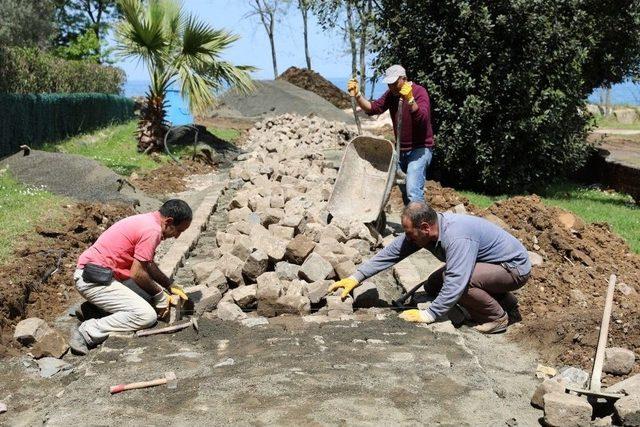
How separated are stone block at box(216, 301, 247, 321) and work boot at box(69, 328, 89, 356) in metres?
1.00

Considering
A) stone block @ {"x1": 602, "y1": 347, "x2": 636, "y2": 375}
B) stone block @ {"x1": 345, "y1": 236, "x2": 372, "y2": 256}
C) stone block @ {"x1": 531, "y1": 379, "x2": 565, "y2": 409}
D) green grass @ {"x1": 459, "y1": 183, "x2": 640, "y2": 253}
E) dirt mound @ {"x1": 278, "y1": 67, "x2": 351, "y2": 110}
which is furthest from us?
dirt mound @ {"x1": 278, "y1": 67, "x2": 351, "y2": 110}

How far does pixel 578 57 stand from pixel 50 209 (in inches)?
315

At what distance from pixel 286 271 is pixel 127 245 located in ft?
4.68

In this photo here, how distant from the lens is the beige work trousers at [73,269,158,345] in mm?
5148

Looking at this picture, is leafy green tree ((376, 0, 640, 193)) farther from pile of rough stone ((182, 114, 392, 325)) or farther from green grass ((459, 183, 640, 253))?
pile of rough stone ((182, 114, 392, 325))

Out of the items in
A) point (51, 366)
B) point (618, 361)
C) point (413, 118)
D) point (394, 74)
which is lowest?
point (51, 366)

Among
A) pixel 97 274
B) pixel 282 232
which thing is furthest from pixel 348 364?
pixel 282 232

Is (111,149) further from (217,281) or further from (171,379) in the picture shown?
(171,379)

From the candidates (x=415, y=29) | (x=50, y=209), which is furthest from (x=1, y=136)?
(x=415, y=29)

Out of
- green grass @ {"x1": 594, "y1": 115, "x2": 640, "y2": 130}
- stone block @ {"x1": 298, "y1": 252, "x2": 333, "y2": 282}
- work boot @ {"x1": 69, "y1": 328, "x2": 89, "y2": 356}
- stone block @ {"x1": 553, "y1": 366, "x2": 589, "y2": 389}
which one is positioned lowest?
stone block @ {"x1": 553, "y1": 366, "x2": 589, "y2": 389}

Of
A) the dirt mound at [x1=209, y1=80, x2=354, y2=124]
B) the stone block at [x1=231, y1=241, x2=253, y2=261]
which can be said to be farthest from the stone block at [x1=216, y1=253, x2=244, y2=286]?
the dirt mound at [x1=209, y1=80, x2=354, y2=124]

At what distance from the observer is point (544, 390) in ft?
13.3

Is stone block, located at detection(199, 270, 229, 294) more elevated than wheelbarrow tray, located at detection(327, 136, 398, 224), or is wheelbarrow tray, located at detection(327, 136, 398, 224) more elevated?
wheelbarrow tray, located at detection(327, 136, 398, 224)

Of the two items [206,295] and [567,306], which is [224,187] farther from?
[567,306]
